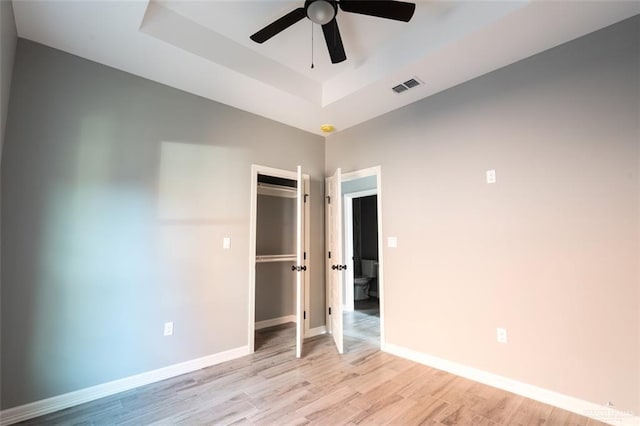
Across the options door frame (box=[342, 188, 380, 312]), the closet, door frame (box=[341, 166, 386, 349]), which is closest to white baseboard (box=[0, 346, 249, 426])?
the closet

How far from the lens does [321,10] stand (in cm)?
195

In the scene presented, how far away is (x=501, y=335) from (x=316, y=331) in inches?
92.2

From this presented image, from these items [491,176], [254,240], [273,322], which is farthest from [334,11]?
[273,322]

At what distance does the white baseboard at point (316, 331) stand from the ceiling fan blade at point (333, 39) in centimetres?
337

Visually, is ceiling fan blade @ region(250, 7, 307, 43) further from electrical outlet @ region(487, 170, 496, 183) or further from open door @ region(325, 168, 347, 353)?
electrical outlet @ region(487, 170, 496, 183)

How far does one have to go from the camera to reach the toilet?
19.7 feet

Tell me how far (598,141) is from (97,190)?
408 centimetres

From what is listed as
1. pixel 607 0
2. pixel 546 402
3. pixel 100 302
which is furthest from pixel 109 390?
pixel 607 0

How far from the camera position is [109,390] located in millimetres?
2406

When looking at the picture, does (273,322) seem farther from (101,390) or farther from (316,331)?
(101,390)

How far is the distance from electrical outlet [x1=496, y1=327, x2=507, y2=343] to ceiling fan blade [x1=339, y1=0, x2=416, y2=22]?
2663 millimetres

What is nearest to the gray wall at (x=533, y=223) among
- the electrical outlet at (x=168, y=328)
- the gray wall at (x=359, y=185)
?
the gray wall at (x=359, y=185)

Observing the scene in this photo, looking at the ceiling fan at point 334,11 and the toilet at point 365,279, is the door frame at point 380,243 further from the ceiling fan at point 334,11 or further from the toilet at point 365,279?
the toilet at point 365,279

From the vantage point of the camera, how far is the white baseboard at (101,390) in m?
2.06
